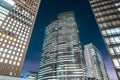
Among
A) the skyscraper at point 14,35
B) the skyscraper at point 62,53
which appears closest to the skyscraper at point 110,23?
the skyscraper at point 14,35

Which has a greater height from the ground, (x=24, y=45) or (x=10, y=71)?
(x=24, y=45)

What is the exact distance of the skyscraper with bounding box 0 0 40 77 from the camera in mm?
67688

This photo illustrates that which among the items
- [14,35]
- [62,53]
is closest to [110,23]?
[14,35]

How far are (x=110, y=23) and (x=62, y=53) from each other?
263ft

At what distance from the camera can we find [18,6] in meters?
91.9

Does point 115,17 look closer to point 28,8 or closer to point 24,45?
point 24,45

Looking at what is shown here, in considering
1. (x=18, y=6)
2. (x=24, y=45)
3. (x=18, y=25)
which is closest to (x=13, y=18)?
(x=18, y=25)

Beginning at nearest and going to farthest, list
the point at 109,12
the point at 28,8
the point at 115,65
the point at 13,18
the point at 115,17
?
the point at 115,65
the point at 115,17
the point at 109,12
the point at 13,18
the point at 28,8

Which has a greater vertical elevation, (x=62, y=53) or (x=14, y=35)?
(x=14, y=35)

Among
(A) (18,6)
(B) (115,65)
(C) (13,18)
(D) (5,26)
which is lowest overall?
(B) (115,65)

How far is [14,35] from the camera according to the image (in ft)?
256

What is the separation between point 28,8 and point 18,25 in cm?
2207

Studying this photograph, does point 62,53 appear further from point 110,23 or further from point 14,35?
point 110,23

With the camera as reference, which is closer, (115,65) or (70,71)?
(115,65)
